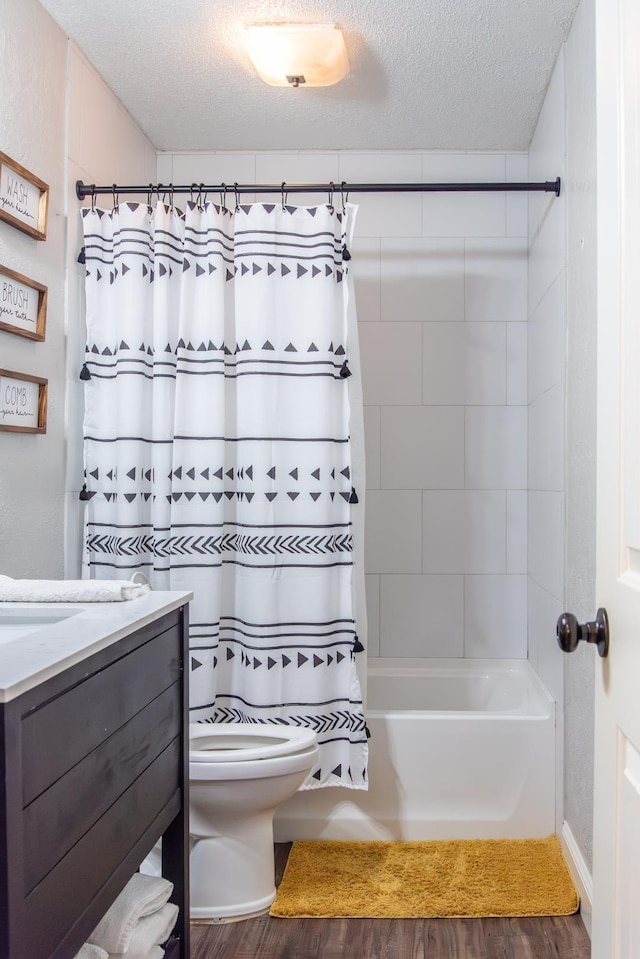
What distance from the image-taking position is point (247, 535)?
237 centimetres

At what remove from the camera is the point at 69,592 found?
5.08 ft

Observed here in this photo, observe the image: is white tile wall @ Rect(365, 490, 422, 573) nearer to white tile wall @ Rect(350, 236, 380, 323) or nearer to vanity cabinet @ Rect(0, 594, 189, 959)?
white tile wall @ Rect(350, 236, 380, 323)

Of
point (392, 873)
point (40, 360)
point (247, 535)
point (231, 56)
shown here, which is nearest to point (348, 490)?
point (247, 535)

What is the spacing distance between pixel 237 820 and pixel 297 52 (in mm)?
2189

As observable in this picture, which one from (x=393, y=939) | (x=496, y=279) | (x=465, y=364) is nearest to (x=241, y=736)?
(x=393, y=939)

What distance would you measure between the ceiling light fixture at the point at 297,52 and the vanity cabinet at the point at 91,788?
1.64 m

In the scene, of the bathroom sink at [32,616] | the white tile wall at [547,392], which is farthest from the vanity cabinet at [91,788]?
the white tile wall at [547,392]

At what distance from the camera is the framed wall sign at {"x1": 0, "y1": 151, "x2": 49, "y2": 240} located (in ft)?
6.46

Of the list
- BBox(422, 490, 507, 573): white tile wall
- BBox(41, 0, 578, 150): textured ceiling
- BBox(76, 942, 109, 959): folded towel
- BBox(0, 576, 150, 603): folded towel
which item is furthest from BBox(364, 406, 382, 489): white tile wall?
BBox(76, 942, 109, 959): folded towel

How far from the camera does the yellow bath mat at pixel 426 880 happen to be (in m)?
2.14

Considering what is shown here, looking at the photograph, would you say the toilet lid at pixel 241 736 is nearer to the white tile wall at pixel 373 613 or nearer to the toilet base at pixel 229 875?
the toilet base at pixel 229 875

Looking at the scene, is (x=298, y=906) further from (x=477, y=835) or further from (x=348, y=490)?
(x=348, y=490)

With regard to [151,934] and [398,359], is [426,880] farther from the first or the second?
[398,359]

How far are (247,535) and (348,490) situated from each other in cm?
33
